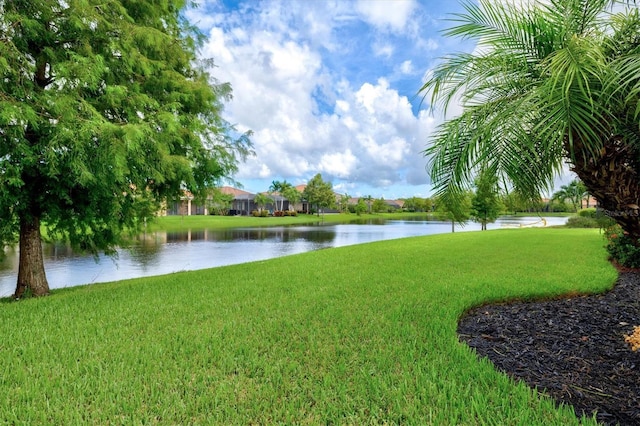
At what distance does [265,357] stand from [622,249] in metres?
9.69

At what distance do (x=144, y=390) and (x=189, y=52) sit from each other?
292 inches

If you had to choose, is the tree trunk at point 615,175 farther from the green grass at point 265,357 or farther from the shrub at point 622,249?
the shrub at point 622,249

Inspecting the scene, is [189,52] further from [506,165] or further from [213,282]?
[506,165]

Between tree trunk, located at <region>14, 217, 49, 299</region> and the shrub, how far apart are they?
13240mm

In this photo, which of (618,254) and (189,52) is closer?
(189,52)

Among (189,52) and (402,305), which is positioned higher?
(189,52)

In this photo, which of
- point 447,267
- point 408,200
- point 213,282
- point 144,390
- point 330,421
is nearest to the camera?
point 330,421

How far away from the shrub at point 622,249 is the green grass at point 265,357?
214 cm

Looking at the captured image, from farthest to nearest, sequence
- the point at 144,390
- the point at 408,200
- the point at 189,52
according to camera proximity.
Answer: the point at 408,200 → the point at 189,52 → the point at 144,390

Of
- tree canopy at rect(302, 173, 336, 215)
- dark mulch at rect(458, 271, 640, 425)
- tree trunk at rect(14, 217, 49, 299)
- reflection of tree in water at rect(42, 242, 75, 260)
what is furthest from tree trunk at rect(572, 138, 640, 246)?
tree canopy at rect(302, 173, 336, 215)

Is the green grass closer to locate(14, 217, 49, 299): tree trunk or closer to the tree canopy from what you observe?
locate(14, 217, 49, 299): tree trunk

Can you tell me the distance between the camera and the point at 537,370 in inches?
129

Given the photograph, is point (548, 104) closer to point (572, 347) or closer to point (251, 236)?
point (572, 347)

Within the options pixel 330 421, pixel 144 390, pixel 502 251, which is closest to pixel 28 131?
pixel 144 390
